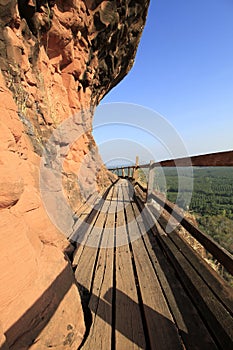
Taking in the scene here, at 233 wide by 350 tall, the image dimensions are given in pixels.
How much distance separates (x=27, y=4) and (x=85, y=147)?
5780 mm

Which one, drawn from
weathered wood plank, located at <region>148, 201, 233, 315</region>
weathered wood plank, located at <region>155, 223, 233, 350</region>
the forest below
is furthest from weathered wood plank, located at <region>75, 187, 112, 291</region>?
the forest below

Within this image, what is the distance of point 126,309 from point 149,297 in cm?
31

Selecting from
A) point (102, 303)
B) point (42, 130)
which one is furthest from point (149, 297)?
point (42, 130)

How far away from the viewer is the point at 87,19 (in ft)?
24.7

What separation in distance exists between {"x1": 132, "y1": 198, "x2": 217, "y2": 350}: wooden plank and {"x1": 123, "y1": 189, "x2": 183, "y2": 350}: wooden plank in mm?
60

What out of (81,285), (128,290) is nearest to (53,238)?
(81,285)

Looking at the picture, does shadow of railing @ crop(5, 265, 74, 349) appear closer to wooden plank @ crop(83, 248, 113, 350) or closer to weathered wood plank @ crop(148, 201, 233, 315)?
wooden plank @ crop(83, 248, 113, 350)

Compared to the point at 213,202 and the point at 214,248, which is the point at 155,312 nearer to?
the point at 214,248

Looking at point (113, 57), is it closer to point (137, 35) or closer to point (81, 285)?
point (137, 35)

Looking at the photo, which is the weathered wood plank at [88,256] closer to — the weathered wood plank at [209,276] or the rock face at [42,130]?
the rock face at [42,130]

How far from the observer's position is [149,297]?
6.84 feet

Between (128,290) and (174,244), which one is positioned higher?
(174,244)

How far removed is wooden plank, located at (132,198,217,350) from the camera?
1549 millimetres

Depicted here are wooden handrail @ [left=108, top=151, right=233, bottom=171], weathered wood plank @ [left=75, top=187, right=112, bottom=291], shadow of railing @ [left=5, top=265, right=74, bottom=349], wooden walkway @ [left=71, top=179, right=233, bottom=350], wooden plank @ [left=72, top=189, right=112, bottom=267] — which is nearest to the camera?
shadow of railing @ [left=5, top=265, right=74, bottom=349]
